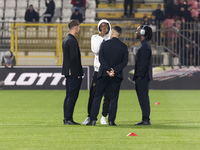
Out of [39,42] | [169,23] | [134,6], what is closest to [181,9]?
[169,23]

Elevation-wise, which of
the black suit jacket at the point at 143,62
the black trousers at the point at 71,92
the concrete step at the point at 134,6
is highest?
the concrete step at the point at 134,6

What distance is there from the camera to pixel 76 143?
841cm

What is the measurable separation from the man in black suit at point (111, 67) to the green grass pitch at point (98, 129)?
0.47 metres

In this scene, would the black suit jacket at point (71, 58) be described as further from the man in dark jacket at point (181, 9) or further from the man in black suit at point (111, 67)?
the man in dark jacket at point (181, 9)

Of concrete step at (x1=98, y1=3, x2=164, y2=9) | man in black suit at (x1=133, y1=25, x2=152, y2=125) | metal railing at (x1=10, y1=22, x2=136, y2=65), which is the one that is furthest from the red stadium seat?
man in black suit at (x1=133, y1=25, x2=152, y2=125)

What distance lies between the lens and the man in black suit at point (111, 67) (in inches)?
406

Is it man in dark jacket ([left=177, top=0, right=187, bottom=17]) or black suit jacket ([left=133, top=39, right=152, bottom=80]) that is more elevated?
man in dark jacket ([left=177, top=0, right=187, bottom=17])

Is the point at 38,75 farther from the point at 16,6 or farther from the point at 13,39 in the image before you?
the point at 16,6

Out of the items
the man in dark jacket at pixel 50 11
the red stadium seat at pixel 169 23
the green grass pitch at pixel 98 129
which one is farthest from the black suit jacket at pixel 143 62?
the man in dark jacket at pixel 50 11

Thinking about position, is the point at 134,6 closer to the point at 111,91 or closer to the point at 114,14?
the point at 114,14

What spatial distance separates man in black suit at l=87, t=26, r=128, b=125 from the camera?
10.3 m

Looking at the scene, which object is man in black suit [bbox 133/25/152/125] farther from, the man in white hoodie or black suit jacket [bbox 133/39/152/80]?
the man in white hoodie

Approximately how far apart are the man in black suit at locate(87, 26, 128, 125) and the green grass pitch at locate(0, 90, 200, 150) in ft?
1.54

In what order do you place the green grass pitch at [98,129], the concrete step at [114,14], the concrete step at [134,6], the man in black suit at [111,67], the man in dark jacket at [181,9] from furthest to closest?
the concrete step at [134,6] < the concrete step at [114,14] < the man in dark jacket at [181,9] < the man in black suit at [111,67] < the green grass pitch at [98,129]
